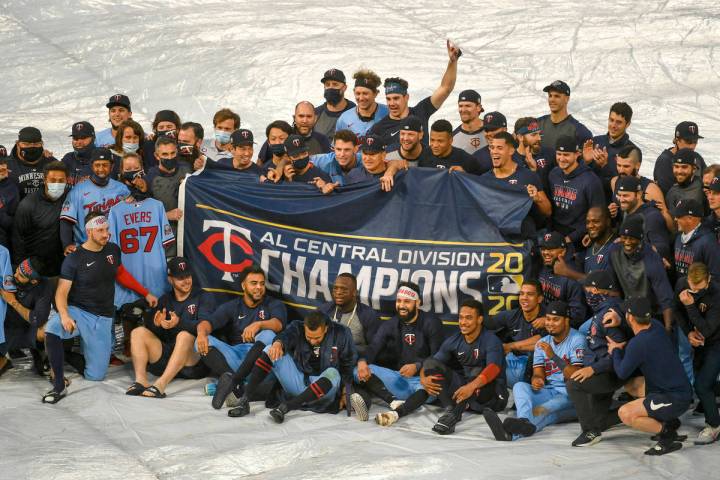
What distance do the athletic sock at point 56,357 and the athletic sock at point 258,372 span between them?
1.61m

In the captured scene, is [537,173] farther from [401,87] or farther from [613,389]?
[613,389]

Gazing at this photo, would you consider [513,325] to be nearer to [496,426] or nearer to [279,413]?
[496,426]

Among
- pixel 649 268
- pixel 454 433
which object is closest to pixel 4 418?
pixel 454 433

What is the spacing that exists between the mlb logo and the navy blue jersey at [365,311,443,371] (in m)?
0.65

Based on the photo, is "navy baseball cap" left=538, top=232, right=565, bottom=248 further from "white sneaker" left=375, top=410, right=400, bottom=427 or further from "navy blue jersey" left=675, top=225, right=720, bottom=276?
"white sneaker" left=375, top=410, right=400, bottom=427

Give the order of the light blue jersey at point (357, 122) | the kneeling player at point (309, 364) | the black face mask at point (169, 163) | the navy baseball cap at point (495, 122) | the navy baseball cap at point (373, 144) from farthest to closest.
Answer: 1. the light blue jersey at point (357, 122)
2. the black face mask at point (169, 163)
3. the navy baseball cap at point (495, 122)
4. the navy baseball cap at point (373, 144)
5. the kneeling player at point (309, 364)

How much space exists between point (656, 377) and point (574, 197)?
6.65 ft

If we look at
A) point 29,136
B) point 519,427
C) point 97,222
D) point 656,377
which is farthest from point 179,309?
point 656,377

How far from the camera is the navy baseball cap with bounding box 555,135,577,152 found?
9633 mm

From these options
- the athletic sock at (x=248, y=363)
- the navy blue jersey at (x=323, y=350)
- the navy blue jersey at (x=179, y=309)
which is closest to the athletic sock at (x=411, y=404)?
the navy blue jersey at (x=323, y=350)

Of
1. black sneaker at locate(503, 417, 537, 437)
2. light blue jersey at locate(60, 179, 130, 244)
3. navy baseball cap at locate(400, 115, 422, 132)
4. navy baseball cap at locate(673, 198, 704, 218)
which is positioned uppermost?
navy baseball cap at locate(400, 115, 422, 132)

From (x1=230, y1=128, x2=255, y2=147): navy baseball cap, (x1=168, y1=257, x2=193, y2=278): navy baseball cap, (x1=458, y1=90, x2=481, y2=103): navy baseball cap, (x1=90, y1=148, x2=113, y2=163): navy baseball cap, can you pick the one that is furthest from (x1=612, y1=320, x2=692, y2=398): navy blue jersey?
(x1=90, y1=148, x2=113, y2=163): navy baseball cap

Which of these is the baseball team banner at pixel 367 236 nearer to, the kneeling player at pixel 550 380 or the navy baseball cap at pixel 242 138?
the navy baseball cap at pixel 242 138

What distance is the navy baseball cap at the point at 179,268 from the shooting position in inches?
A: 387
